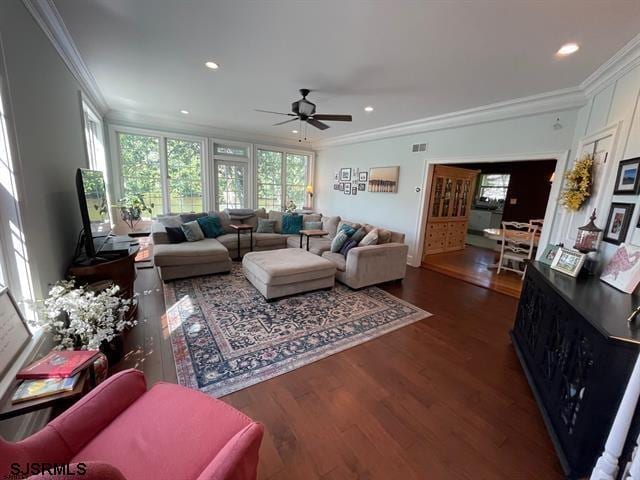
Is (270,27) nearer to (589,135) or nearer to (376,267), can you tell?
(376,267)

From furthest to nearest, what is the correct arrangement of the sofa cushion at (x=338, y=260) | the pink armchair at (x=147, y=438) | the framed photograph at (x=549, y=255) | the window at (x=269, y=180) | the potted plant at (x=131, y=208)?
the window at (x=269, y=180), the potted plant at (x=131, y=208), the sofa cushion at (x=338, y=260), the framed photograph at (x=549, y=255), the pink armchair at (x=147, y=438)

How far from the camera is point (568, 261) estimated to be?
2.20 m

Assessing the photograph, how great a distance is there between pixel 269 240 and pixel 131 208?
2764 mm

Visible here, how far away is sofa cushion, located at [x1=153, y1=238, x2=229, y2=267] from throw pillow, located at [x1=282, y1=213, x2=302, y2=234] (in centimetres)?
176

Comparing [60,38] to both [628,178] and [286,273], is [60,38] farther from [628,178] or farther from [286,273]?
[628,178]

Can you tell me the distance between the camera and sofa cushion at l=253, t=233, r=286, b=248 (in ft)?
17.2

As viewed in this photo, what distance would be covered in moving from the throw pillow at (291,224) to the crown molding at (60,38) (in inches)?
144

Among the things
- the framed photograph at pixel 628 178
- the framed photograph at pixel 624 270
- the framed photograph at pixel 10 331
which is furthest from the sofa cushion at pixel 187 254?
the framed photograph at pixel 628 178

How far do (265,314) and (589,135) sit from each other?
4.18 meters

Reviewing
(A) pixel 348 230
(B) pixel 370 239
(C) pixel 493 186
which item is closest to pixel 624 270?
(B) pixel 370 239

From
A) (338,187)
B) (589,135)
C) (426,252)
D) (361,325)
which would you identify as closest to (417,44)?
(589,135)

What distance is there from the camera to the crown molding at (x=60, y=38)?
2.03m

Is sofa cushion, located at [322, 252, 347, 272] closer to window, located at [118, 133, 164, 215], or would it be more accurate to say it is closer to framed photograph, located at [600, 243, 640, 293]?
framed photograph, located at [600, 243, 640, 293]

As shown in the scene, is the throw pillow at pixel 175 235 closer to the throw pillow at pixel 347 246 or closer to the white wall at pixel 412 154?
the throw pillow at pixel 347 246
